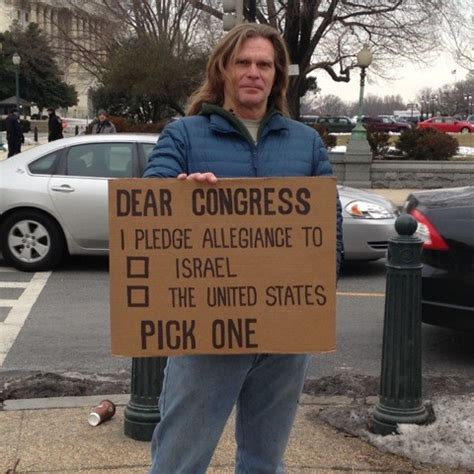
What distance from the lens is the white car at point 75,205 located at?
30.5ft

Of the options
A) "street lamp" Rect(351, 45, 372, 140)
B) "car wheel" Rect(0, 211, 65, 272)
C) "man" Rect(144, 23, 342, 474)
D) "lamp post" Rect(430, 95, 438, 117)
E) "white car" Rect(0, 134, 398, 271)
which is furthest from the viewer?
"lamp post" Rect(430, 95, 438, 117)

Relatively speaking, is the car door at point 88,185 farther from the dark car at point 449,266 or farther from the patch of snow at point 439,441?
the patch of snow at point 439,441

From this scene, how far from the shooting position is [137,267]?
2781mm

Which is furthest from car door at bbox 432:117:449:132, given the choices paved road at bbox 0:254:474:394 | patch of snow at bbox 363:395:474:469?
patch of snow at bbox 363:395:474:469

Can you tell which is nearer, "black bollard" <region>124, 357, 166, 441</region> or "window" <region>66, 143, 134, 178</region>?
"black bollard" <region>124, 357, 166, 441</region>

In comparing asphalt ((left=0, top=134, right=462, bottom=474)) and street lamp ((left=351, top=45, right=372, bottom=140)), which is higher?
street lamp ((left=351, top=45, right=372, bottom=140))

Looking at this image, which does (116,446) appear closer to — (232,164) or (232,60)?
(232,164)

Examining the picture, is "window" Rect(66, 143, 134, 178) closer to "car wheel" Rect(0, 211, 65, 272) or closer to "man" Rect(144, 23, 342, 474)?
"car wheel" Rect(0, 211, 65, 272)

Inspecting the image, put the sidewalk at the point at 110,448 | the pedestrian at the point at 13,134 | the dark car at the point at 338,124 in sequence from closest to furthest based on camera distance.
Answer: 1. the sidewalk at the point at 110,448
2. the pedestrian at the point at 13,134
3. the dark car at the point at 338,124

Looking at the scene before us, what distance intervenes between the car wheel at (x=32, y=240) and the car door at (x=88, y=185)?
20cm

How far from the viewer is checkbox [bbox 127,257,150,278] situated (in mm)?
2775

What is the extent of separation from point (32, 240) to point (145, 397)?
18.2ft

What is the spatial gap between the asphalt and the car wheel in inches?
184

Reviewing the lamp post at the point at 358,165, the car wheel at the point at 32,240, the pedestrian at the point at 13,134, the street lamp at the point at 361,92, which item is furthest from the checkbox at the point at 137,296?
the pedestrian at the point at 13,134
